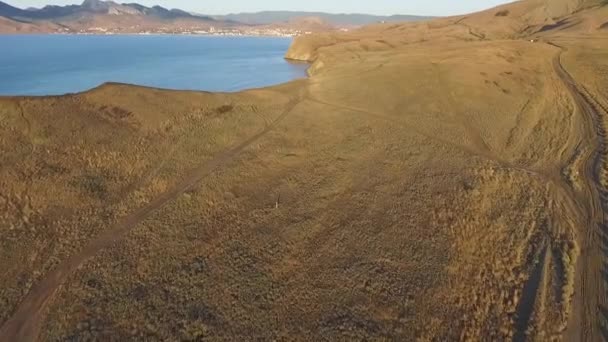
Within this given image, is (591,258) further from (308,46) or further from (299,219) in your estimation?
(308,46)

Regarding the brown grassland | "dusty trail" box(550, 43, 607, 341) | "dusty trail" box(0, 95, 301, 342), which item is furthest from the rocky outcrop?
"dusty trail" box(0, 95, 301, 342)

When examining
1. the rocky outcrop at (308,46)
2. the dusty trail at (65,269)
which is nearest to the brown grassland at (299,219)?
the dusty trail at (65,269)

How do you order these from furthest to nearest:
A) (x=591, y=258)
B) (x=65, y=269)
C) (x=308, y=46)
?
1. (x=308, y=46)
2. (x=591, y=258)
3. (x=65, y=269)

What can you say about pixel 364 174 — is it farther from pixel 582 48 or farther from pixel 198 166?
pixel 582 48

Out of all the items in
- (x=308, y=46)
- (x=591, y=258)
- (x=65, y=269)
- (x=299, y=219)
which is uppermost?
(x=308, y=46)

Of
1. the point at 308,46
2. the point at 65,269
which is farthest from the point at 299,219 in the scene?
the point at 308,46

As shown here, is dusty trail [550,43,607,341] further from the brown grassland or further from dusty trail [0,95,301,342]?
dusty trail [0,95,301,342]
